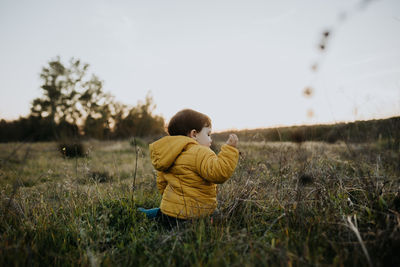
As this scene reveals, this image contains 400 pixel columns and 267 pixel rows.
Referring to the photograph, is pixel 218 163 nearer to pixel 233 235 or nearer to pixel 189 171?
pixel 189 171

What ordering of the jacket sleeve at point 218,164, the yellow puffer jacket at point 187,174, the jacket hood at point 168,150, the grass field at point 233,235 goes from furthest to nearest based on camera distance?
the jacket hood at point 168,150
the yellow puffer jacket at point 187,174
the jacket sleeve at point 218,164
the grass field at point 233,235

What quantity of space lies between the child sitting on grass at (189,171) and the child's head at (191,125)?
0.01 meters

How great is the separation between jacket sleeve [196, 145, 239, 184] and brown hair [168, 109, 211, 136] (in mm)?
416

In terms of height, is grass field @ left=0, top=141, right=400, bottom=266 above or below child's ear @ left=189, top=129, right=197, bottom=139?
below

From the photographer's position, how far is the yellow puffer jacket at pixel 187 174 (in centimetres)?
200

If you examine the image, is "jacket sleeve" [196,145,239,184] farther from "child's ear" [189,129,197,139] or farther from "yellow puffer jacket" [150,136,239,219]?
"child's ear" [189,129,197,139]

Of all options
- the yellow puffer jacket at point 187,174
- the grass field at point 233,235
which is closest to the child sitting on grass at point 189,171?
the yellow puffer jacket at point 187,174

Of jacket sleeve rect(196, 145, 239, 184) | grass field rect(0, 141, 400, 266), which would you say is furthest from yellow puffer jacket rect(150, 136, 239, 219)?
grass field rect(0, 141, 400, 266)

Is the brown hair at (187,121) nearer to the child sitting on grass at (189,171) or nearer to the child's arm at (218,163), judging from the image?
the child sitting on grass at (189,171)

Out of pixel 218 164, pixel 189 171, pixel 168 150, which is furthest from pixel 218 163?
pixel 168 150

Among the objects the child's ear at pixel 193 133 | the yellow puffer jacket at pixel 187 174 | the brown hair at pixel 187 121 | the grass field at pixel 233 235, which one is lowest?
the grass field at pixel 233 235

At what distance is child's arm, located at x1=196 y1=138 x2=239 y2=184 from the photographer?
74.6 inches

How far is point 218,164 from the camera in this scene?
1898mm

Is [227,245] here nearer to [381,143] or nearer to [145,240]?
[145,240]
